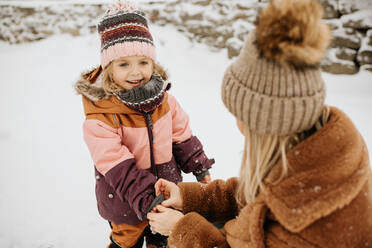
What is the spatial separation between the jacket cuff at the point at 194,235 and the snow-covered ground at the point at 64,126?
110 centimetres

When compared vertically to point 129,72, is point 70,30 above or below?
above

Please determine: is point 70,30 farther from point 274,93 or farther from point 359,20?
point 274,93

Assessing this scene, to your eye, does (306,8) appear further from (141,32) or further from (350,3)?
(350,3)

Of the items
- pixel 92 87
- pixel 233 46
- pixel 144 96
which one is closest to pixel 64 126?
pixel 92 87

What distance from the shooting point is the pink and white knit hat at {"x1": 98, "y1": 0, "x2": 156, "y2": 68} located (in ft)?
4.80

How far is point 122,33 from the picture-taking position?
1.46 m

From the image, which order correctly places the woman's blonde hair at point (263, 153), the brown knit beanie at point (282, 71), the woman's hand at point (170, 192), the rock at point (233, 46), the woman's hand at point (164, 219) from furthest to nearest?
the rock at point (233, 46)
the woman's hand at point (170, 192)
the woman's hand at point (164, 219)
the woman's blonde hair at point (263, 153)
the brown knit beanie at point (282, 71)

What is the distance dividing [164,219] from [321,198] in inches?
29.6

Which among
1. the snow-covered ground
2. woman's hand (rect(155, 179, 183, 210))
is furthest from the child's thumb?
the snow-covered ground

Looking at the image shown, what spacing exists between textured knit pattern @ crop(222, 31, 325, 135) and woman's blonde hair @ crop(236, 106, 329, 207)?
57 mm

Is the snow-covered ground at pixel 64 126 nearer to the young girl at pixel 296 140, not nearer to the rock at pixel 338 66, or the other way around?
the rock at pixel 338 66

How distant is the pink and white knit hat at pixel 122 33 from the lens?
57.6 inches

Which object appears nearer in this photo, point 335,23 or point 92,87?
point 92,87

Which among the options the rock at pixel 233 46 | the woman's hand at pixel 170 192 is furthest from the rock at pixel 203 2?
the woman's hand at pixel 170 192
